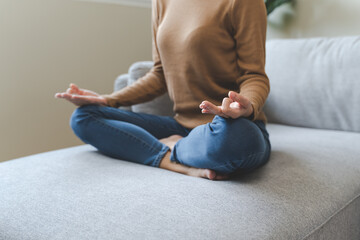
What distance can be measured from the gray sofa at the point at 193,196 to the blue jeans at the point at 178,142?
44 millimetres

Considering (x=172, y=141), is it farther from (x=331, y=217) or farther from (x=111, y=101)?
(x=331, y=217)

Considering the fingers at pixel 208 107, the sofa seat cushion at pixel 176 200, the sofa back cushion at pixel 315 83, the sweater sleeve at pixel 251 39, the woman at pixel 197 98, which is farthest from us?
the sofa back cushion at pixel 315 83

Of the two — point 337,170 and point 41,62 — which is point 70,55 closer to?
point 41,62

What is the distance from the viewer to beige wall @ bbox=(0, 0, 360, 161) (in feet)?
5.97

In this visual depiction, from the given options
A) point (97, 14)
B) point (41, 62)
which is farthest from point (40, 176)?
point (97, 14)

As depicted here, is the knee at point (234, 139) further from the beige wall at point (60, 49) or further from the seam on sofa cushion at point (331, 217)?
the beige wall at point (60, 49)

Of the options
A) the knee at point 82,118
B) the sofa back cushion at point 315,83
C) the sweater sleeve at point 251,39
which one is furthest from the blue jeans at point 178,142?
the sofa back cushion at point 315,83

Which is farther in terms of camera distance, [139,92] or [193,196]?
[139,92]

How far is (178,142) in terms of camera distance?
3.67 ft

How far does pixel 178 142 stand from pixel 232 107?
0.27 metres

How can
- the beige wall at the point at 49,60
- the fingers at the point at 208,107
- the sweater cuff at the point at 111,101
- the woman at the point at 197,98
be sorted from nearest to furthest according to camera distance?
the fingers at the point at 208,107, the woman at the point at 197,98, the sweater cuff at the point at 111,101, the beige wall at the point at 49,60

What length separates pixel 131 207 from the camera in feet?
2.64

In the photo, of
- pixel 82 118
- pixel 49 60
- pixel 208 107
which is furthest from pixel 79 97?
pixel 49 60

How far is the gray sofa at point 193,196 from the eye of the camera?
2.41 ft
